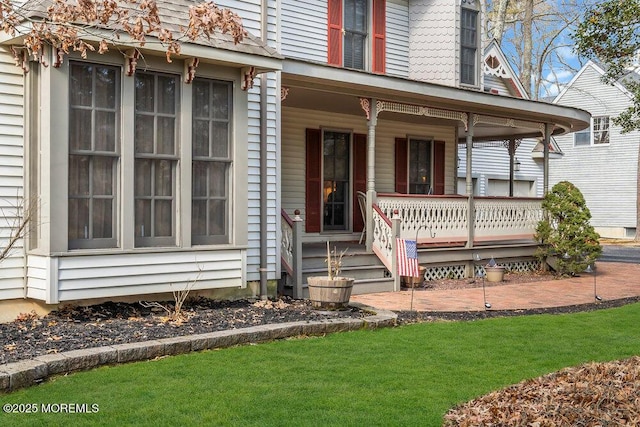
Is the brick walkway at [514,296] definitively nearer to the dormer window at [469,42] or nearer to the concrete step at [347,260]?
the concrete step at [347,260]

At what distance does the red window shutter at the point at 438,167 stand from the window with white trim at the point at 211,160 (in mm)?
8476

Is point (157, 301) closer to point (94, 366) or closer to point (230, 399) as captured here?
point (94, 366)

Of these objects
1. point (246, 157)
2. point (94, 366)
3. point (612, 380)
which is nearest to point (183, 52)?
point (246, 157)

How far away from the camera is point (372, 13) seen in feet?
50.7

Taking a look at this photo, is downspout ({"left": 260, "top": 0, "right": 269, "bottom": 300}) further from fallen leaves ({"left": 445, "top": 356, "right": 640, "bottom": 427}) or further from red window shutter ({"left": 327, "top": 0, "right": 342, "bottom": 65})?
fallen leaves ({"left": 445, "top": 356, "right": 640, "bottom": 427})

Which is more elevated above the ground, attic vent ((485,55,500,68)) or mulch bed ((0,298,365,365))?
attic vent ((485,55,500,68))

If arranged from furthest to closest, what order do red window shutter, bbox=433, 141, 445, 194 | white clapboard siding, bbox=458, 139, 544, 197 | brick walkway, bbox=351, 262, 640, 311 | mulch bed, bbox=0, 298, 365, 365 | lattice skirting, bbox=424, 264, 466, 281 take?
white clapboard siding, bbox=458, 139, 544, 197 < red window shutter, bbox=433, 141, 445, 194 < lattice skirting, bbox=424, 264, 466, 281 < brick walkway, bbox=351, 262, 640, 311 < mulch bed, bbox=0, 298, 365, 365

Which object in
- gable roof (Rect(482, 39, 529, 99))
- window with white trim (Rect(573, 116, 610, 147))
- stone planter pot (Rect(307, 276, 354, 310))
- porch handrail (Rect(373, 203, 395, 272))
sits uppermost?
gable roof (Rect(482, 39, 529, 99))

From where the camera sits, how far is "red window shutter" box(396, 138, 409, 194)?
16.5 metres

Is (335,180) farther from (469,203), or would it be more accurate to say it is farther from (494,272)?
(494,272)

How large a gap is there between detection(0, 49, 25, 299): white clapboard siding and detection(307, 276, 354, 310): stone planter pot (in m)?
3.59

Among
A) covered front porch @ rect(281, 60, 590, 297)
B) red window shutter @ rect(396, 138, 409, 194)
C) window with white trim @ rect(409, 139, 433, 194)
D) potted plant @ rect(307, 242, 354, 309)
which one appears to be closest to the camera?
potted plant @ rect(307, 242, 354, 309)

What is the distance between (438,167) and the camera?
682 inches

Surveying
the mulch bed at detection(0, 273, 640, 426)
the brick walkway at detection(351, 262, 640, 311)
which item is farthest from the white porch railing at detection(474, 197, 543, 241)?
the mulch bed at detection(0, 273, 640, 426)
